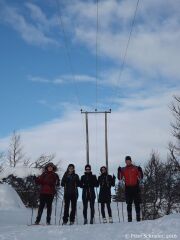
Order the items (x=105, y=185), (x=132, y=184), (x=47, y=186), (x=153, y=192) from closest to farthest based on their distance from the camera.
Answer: (x=132, y=184), (x=47, y=186), (x=105, y=185), (x=153, y=192)

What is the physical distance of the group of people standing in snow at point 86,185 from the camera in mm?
13898

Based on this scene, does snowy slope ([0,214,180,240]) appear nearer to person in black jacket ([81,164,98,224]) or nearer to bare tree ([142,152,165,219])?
person in black jacket ([81,164,98,224])

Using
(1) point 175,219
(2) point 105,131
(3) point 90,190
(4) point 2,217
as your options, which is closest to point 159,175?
(2) point 105,131

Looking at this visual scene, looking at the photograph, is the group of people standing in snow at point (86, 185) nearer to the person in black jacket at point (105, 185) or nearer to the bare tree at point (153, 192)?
the person in black jacket at point (105, 185)

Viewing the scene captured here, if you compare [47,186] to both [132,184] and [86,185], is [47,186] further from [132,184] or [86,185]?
[132,184]

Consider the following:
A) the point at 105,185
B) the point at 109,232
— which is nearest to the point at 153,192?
the point at 105,185

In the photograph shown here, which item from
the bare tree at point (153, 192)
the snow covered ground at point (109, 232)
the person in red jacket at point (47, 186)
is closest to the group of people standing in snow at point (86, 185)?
the person in red jacket at point (47, 186)

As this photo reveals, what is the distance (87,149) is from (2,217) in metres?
16.6

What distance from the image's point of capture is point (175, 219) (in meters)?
11.0

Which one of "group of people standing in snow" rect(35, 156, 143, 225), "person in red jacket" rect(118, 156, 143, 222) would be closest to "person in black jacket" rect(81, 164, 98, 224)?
"group of people standing in snow" rect(35, 156, 143, 225)

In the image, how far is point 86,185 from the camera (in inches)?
567

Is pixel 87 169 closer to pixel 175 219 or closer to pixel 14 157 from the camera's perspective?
pixel 175 219

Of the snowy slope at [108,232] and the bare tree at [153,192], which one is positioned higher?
the bare tree at [153,192]

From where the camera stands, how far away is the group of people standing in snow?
13898 mm
